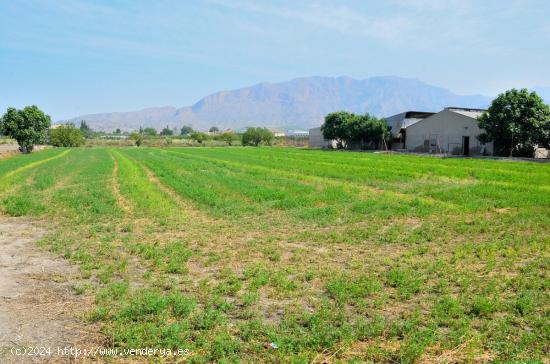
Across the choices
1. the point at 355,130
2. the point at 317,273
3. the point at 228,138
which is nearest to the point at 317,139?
the point at 355,130

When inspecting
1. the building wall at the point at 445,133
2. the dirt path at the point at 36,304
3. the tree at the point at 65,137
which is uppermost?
the tree at the point at 65,137

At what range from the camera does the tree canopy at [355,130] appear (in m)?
70.4

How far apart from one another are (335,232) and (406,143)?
189 feet

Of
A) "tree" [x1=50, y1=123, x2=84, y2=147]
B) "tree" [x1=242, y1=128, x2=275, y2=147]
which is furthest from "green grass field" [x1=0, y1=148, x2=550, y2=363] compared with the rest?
"tree" [x1=242, y1=128, x2=275, y2=147]

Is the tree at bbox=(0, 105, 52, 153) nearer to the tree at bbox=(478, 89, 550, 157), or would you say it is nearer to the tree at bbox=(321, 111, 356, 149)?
the tree at bbox=(321, 111, 356, 149)

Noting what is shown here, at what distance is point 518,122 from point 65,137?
302ft

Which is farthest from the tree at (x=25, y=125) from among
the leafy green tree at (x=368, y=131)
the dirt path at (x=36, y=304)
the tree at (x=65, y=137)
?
the dirt path at (x=36, y=304)

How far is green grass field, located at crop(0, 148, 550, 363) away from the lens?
5.35 m

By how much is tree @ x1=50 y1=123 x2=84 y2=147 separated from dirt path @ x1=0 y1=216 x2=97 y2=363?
101 m

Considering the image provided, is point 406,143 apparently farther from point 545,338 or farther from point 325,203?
point 545,338

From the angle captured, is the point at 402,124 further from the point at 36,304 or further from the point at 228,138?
the point at 36,304

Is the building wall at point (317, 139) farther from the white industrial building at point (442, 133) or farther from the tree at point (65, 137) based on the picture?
the tree at point (65, 137)

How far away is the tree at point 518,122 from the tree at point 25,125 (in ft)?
192

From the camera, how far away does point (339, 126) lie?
7869 cm
